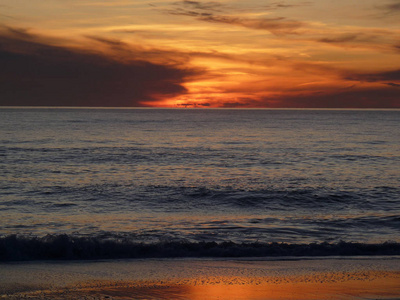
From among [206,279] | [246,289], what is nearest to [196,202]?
[206,279]

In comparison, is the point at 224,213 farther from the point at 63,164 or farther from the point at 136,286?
the point at 63,164

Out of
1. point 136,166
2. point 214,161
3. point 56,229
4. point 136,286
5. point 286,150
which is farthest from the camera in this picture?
point 286,150

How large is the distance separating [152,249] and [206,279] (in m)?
3.23

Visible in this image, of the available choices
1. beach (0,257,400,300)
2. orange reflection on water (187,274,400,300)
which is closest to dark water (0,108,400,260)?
beach (0,257,400,300)

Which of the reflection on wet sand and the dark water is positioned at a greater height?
the reflection on wet sand

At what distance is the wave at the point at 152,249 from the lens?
37.3 feet

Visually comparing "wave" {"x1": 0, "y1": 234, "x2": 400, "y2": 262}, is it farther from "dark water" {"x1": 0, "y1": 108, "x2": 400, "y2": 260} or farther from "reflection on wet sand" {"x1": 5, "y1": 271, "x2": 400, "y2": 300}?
"reflection on wet sand" {"x1": 5, "y1": 271, "x2": 400, "y2": 300}

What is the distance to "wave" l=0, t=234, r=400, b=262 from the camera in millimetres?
11367

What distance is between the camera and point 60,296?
7.96 metres

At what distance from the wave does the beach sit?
624 mm

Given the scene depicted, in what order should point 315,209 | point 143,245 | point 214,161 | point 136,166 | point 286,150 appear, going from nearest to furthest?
point 143,245, point 315,209, point 136,166, point 214,161, point 286,150

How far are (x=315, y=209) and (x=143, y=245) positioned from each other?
9.04 metres

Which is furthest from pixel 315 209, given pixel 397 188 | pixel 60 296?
pixel 60 296

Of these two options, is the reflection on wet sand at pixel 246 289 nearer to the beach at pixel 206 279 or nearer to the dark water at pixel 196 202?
the beach at pixel 206 279
